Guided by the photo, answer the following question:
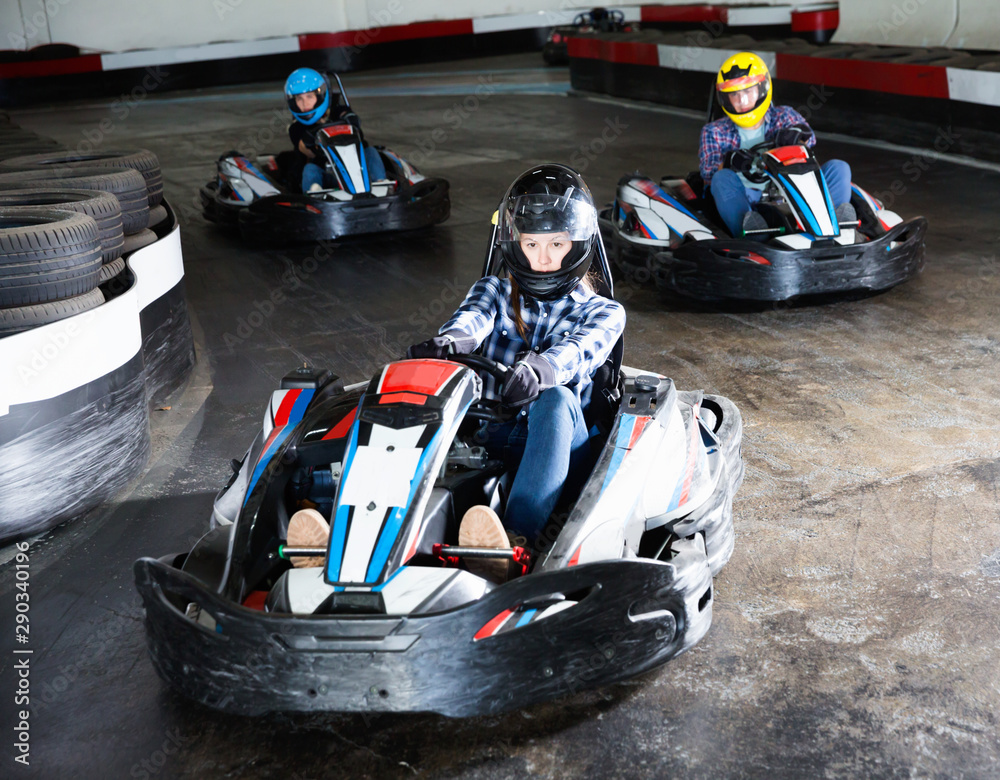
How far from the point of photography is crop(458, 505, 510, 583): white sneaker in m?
1.69

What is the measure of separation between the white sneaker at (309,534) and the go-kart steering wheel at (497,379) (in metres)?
0.38

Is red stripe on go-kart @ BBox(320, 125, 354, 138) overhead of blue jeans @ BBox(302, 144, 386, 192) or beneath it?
overhead

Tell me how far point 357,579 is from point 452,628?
16cm

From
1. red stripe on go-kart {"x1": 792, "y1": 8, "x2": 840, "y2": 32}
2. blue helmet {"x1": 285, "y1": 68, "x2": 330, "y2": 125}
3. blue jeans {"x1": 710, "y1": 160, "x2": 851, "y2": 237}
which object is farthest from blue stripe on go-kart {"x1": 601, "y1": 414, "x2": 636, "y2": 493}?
red stripe on go-kart {"x1": 792, "y1": 8, "x2": 840, "y2": 32}

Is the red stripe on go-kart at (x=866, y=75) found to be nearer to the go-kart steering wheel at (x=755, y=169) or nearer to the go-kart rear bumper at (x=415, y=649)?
the go-kart steering wheel at (x=755, y=169)

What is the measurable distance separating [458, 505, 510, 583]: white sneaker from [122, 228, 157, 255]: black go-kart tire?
6.52ft

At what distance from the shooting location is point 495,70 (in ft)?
44.5

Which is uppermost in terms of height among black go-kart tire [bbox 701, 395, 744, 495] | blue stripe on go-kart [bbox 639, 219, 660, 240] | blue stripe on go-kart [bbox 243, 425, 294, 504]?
blue stripe on go-kart [bbox 243, 425, 294, 504]

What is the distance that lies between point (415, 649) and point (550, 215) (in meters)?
0.97

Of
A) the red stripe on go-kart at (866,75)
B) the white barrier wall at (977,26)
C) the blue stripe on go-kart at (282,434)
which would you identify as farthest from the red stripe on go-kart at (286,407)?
the white barrier wall at (977,26)

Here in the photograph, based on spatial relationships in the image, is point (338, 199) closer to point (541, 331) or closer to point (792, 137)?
point (792, 137)

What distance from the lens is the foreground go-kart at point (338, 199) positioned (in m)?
5.19

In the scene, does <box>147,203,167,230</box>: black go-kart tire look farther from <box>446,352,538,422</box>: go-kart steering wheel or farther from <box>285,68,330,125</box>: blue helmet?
<box>446,352,538,422</box>: go-kart steering wheel

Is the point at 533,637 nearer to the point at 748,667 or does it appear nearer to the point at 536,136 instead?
the point at 748,667
